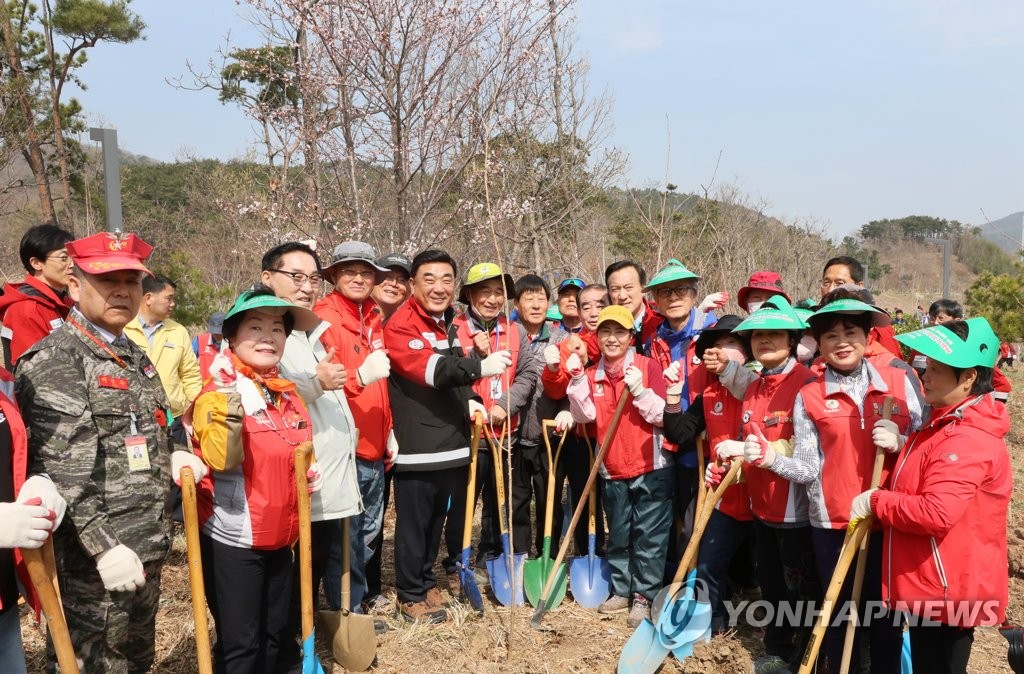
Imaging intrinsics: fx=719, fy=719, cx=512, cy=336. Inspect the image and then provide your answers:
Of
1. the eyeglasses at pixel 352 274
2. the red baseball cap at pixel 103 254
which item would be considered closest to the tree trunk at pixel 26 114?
the eyeglasses at pixel 352 274

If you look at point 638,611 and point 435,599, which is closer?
point 638,611

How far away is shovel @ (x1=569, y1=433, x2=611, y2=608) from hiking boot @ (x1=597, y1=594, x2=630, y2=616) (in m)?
0.06

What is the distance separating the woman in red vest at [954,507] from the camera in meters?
2.74

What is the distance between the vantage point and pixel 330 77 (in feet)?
21.9

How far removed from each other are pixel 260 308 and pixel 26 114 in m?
12.2

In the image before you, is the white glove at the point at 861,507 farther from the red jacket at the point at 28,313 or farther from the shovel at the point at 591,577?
the red jacket at the point at 28,313

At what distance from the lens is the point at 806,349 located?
4.31 metres

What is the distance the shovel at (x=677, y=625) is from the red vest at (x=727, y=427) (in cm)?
27

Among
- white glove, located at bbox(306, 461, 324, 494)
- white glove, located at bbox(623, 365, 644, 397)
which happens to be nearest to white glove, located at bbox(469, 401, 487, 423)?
white glove, located at bbox(623, 365, 644, 397)

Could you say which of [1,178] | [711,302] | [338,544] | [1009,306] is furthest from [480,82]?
[1,178]

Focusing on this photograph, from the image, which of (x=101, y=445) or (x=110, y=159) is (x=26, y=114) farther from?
(x=101, y=445)

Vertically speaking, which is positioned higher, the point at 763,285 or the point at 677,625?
the point at 763,285

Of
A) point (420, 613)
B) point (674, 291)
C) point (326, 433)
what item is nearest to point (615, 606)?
point (420, 613)

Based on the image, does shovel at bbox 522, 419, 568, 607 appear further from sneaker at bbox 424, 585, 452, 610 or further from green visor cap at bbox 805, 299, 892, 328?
green visor cap at bbox 805, 299, 892, 328
